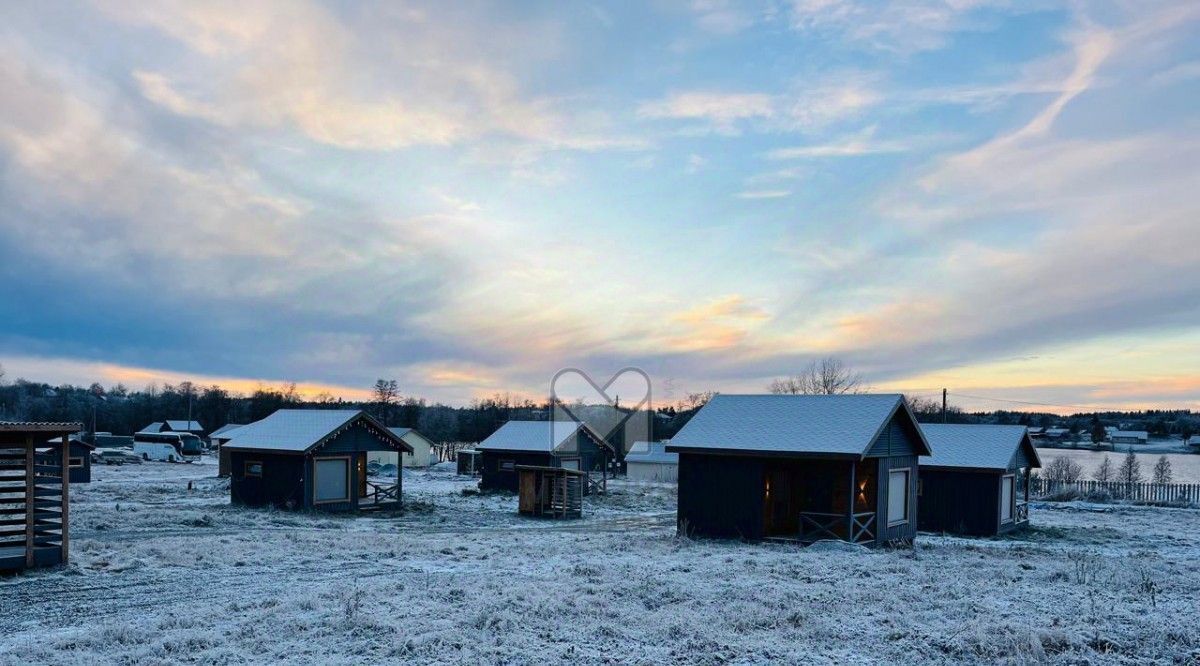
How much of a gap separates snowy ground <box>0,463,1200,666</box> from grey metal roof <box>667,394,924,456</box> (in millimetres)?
3031

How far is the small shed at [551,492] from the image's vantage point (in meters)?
37.0

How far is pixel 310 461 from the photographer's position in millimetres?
34969

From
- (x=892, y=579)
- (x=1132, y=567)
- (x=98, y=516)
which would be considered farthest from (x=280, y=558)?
(x=1132, y=567)

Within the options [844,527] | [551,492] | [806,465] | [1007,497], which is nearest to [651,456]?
[551,492]

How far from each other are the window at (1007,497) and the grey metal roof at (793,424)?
869 centimetres

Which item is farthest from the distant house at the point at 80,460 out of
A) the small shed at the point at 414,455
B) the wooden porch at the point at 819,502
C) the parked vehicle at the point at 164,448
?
the wooden porch at the point at 819,502

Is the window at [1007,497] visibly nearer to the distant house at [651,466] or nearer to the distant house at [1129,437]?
the distant house at [651,466]

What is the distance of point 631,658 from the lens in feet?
39.5

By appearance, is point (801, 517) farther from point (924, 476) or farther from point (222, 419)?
point (222, 419)

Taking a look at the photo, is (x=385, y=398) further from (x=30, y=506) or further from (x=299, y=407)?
(x=30, y=506)

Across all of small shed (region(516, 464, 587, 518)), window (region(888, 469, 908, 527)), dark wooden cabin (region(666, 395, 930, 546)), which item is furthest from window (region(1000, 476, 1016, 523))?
small shed (region(516, 464, 587, 518))

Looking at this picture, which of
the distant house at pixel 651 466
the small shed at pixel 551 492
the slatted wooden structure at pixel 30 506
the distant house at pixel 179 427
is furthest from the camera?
the distant house at pixel 179 427

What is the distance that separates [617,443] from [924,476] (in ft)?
171

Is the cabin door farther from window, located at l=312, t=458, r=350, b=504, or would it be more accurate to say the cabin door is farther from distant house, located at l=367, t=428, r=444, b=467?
distant house, located at l=367, t=428, r=444, b=467
